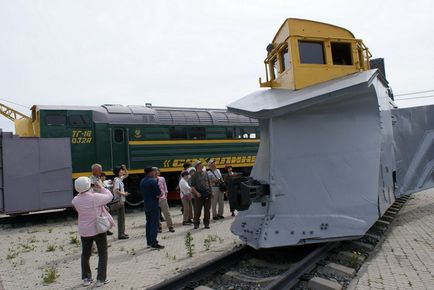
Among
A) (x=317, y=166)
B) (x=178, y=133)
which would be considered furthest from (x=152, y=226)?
(x=178, y=133)

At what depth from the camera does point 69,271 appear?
250 inches

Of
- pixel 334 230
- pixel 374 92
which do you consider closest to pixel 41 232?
pixel 334 230

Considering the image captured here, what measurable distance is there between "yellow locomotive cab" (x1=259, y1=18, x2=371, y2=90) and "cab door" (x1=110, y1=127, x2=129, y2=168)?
7.70 meters

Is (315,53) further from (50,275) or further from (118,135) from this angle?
(118,135)

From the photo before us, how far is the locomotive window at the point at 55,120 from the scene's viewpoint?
40.5 feet

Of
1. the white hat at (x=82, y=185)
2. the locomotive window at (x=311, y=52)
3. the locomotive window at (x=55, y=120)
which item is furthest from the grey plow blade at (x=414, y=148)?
the locomotive window at (x=55, y=120)

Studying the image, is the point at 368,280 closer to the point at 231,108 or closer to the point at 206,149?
the point at 231,108

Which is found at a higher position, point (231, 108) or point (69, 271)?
point (231, 108)

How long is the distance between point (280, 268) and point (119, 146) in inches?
354

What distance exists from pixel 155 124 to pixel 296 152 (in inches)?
358

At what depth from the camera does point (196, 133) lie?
1497 cm

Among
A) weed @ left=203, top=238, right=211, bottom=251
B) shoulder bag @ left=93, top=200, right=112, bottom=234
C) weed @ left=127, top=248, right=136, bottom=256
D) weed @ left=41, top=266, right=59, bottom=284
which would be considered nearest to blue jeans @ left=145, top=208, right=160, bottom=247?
weed @ left=127, top=248, right=136, bottom=256

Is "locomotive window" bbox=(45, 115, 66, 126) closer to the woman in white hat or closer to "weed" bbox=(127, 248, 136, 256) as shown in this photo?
"weed" bbox=(127, 248, 136, 256)

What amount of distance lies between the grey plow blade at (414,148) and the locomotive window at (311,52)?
2253mm
